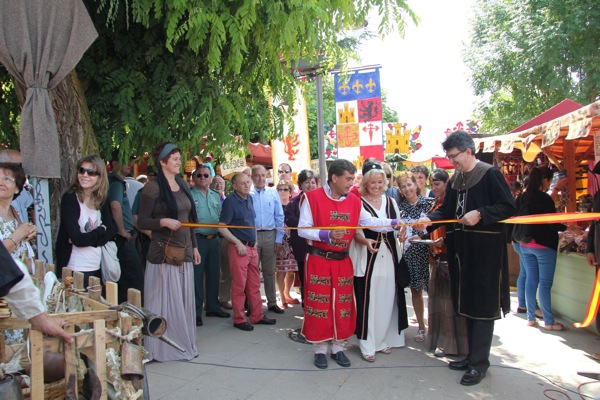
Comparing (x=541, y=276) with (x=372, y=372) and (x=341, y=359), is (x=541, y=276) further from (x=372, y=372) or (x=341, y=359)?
(x=341, y=359)

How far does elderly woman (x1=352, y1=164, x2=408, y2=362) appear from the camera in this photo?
4570 millimetres

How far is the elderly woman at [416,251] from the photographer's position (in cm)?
514

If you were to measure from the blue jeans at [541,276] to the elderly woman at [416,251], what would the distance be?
5.02 feet

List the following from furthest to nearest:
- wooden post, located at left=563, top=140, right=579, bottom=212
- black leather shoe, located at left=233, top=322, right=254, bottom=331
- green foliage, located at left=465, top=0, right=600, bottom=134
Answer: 1. green foliage, located at left=465, top=0, right=600, bottom=134
2. wooden post, located at left=563, top=140, right=579, bottom=212
3. black leather shoe, located at left=233, top=322, right=254, bottom=331

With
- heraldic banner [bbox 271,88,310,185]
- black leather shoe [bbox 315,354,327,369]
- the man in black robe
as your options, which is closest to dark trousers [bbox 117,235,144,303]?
black leather shoe [bbox 315,354,327,369]

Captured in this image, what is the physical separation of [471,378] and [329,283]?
4.82ft

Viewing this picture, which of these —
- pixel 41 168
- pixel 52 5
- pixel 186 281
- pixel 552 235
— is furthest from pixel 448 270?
pixel 52 5

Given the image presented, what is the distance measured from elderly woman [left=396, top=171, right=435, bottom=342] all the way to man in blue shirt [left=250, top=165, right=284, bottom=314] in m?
1.90

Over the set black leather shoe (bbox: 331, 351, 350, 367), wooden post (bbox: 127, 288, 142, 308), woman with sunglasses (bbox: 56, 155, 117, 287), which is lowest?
black leather shoe (bbox: 331, 351, 350, 367)

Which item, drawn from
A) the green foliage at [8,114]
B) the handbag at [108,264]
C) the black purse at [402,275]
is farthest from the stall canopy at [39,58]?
the black purse at [402,275]

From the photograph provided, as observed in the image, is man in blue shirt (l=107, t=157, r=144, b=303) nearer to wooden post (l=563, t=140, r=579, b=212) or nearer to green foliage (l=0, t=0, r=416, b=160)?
green foliage (l=0, t=0, r=416, b=160)

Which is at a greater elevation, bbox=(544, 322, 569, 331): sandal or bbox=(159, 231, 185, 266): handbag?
bbox=(159, 231, 185, 266): handbag

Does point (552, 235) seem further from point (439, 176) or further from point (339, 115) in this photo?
point (339, 115)

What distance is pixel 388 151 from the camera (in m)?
21.2
